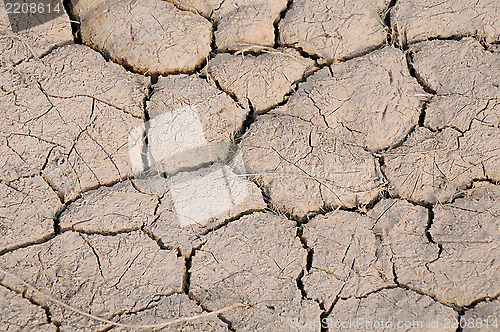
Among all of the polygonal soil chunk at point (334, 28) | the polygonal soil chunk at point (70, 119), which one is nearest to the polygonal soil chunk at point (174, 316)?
the polygonal soil chunk at point (70, 119)

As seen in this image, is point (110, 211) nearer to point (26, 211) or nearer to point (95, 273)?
point (95, 273)

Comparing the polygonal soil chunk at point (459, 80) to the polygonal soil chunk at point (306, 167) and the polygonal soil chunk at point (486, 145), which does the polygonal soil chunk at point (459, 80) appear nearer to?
the polygonal soil chunk at point (486, 145)

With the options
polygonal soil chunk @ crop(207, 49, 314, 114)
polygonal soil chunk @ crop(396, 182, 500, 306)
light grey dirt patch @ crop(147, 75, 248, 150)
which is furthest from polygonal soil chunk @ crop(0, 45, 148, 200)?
polygonal soil chunk @ crop(396, 182, 500, 306)

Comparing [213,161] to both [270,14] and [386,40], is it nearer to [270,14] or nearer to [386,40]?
[270,14]

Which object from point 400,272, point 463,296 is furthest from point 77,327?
point 463,296

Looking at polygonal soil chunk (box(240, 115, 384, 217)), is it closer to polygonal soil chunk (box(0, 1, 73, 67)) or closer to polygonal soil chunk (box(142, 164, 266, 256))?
polygonal soil chunk (box(142, 164, 266, 256))
